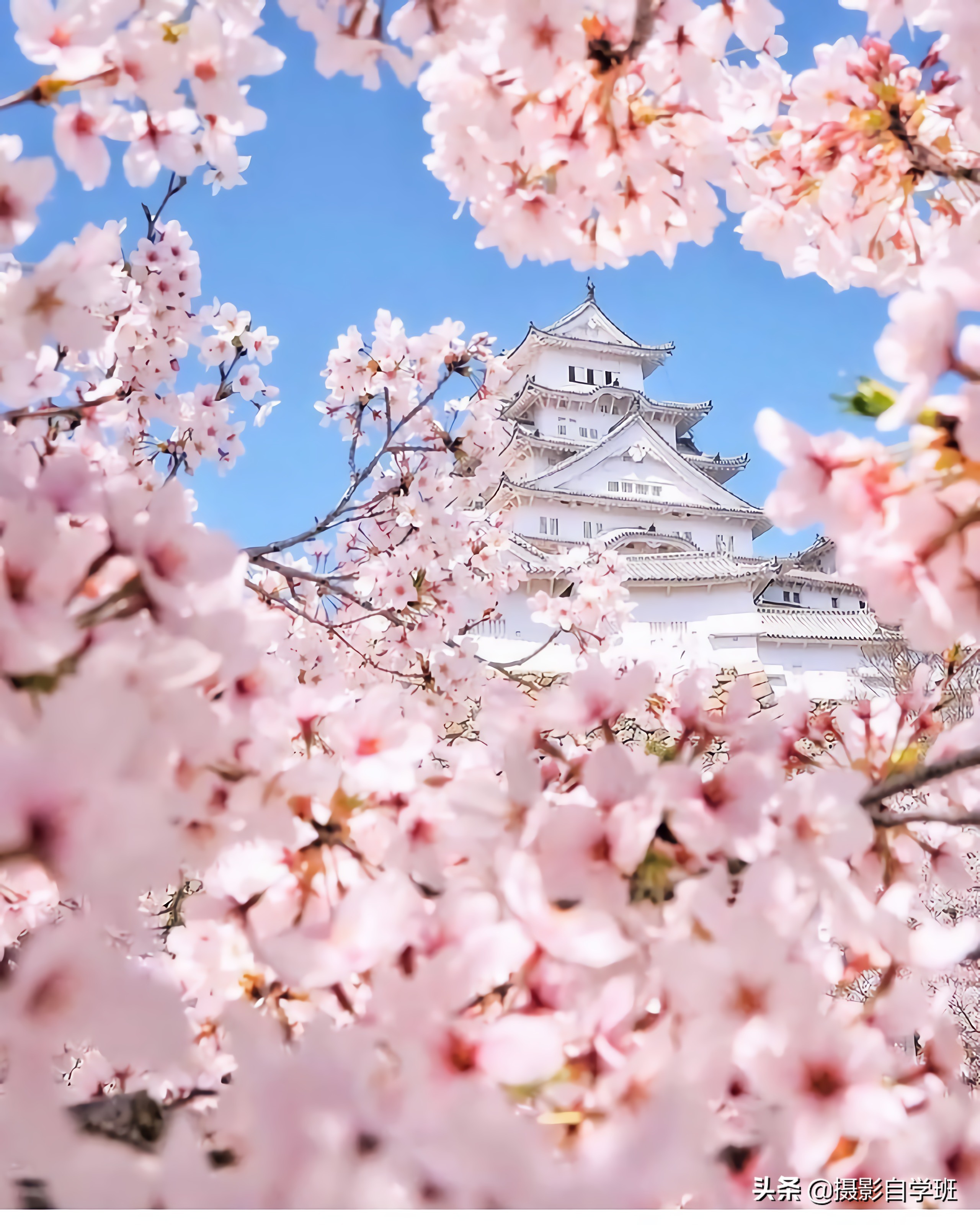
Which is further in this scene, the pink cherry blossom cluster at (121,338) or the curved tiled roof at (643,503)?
the curved tiled roof at (643,503)

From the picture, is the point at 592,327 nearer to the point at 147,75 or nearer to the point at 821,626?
the point at 821,626

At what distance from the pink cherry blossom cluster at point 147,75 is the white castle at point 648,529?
11.1 meters

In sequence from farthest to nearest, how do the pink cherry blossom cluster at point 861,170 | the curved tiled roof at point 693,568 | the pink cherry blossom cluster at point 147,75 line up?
the curved tiled roof at point 693,568
the pink cherry blossom cluster at point 861,170
the pink cherry blossom cluster at point 147,75

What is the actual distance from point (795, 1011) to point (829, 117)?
6.43 feet

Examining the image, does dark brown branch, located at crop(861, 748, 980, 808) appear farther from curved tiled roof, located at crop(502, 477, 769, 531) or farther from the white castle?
curved tiled roof, located at crop(502, 477, 769, 531)

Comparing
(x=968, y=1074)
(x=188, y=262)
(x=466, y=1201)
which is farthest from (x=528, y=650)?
(x=466, y=1201)

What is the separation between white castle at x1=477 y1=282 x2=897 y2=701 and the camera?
57.8ft

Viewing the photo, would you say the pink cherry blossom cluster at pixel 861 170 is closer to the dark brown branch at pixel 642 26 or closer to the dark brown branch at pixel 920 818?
the dark brown branch at pixel 642 26

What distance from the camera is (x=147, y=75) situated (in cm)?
121

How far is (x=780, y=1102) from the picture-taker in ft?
2.62

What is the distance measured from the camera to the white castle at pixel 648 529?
693 inches

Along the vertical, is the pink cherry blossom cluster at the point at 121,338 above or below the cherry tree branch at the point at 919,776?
above

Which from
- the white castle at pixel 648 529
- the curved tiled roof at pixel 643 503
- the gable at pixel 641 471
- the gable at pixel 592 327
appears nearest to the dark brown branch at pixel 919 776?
the white castle at pixel 648 529


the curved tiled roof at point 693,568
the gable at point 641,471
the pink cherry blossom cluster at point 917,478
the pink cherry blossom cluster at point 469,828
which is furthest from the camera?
the gable at point 641,471
